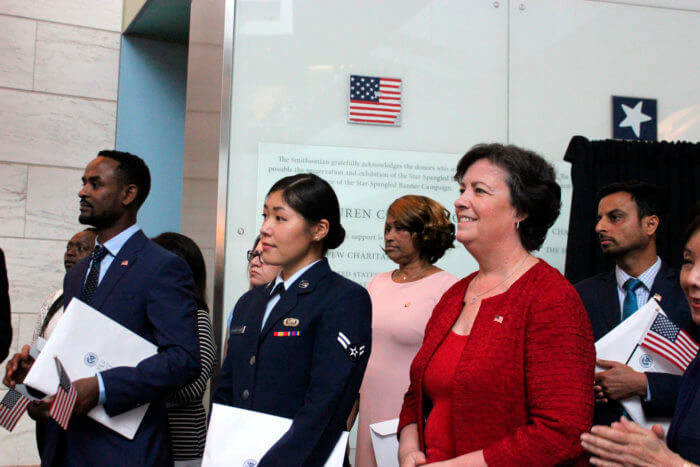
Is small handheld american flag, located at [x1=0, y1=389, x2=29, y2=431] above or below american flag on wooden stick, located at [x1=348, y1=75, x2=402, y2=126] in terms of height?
below

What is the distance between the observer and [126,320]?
9.13ft

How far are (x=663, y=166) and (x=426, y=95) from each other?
1.59 m

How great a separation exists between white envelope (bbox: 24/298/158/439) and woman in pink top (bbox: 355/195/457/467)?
123 centimetres

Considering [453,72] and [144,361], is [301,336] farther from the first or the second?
[453,72]

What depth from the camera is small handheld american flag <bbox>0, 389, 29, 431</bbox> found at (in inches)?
107

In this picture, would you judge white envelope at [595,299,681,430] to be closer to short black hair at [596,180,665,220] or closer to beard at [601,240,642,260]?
beard at [601,240,642,260]

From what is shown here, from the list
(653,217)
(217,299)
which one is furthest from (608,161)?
(217,299)

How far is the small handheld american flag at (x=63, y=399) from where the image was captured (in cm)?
241

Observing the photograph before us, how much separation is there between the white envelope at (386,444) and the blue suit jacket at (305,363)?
2.31 feet

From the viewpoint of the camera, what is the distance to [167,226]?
7.60 meters

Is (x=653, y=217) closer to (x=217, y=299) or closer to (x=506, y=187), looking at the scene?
(x=506, y=187)

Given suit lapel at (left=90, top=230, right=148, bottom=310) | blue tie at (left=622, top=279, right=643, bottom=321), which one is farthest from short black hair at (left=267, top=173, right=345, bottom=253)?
blue tie at (left=622, top=279, right=643, bottom=321)

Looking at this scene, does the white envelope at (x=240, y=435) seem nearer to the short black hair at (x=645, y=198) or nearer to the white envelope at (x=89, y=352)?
the white envelope at (x=89, y=352)

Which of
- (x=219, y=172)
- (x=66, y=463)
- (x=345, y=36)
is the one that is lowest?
(x=66, y=463)
